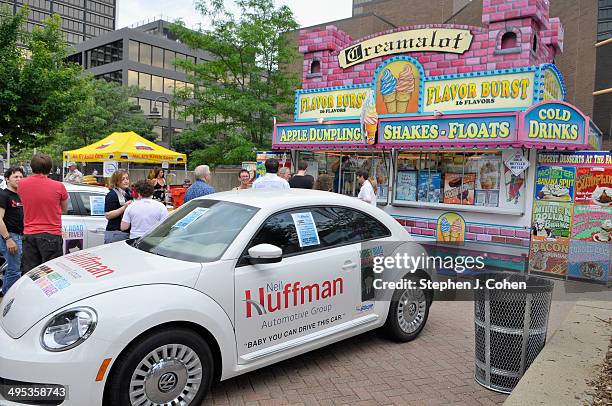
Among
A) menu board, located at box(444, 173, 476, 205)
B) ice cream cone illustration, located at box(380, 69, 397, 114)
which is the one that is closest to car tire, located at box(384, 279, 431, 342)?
menu board, located at box(444, 173, 476, 205)

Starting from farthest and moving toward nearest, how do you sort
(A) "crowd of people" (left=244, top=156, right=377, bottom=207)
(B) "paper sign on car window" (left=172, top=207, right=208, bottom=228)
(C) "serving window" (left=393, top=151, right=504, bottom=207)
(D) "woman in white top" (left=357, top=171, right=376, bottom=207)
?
(C) "serving window" (left=393, top=151, right=504, bottom=207), (D) "woman in white top" (left=357, top=171, right=376, bottom=207), (A) "crowd of people" (left=244, top=156, right=377, bottom=207), (B) "paper sign on car window" (left=172, top=207, right=208, bottom=228)

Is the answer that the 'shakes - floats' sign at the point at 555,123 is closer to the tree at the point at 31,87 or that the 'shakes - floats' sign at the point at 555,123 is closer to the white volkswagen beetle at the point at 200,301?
the white volkswagen beetle at the point at 200,301

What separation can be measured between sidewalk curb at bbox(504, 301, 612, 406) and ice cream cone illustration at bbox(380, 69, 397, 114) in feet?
22.1

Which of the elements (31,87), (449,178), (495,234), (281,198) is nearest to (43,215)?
(281,198)

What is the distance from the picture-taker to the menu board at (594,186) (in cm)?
744

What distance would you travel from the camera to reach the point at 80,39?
102312 millimetres

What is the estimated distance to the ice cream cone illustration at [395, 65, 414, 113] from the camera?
401 inches

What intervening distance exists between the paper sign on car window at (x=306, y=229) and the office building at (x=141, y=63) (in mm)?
51376

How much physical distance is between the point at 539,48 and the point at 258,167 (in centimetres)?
735

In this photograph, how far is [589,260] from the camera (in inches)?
305

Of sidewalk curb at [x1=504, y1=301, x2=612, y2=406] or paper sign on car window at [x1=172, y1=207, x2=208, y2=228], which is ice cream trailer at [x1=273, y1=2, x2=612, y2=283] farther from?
paper sign on car window at [x1=172, y1=207, x2=208, y2=228]

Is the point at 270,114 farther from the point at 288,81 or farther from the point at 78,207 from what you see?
the point at 78,207

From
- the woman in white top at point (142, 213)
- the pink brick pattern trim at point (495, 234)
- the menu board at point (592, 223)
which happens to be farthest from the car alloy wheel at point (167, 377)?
the menu board at point (592, 223)

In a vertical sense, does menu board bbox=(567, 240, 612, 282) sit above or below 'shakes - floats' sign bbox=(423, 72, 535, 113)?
below
